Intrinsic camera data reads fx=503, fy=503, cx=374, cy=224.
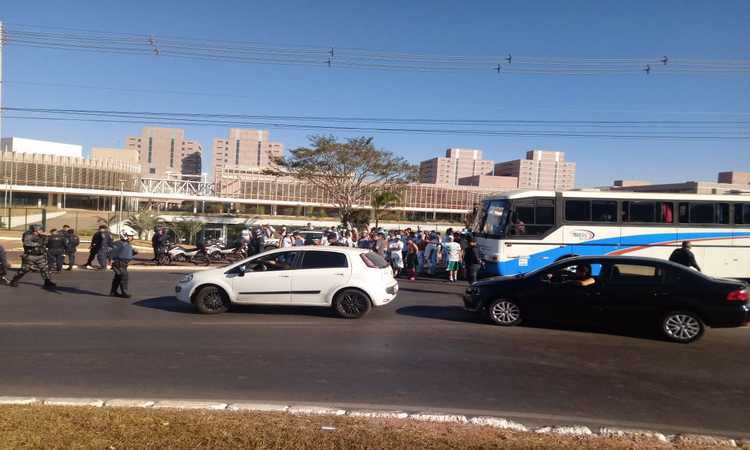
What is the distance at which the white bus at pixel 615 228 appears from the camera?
14.9 m

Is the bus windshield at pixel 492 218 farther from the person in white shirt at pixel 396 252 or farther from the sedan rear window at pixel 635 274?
the sedan rear window at pixel 635 274

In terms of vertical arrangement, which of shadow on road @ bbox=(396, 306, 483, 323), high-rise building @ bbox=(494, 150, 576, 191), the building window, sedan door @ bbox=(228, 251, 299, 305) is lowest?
shadow on road @ bbox=(396, 306, 483, 323)

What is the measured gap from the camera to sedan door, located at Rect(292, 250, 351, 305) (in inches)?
397

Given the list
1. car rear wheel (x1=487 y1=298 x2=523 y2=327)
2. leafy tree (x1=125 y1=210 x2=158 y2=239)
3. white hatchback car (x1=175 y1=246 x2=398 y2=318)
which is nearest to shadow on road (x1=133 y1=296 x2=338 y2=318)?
white hatchback car (x1=175 y1=246 x2=398 y2=318)

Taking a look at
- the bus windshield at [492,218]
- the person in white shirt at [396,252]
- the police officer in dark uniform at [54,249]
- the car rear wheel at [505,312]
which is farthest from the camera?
the person in white shirt at [396,252]

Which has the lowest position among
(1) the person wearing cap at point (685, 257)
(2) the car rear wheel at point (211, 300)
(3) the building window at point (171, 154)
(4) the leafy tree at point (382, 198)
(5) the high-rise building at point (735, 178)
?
(2) the car rear wheel at point (211, 300)

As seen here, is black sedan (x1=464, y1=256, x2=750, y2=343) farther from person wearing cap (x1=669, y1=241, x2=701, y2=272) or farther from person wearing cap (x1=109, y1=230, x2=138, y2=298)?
person wearing cap (x1=109, y1=230, x2=138, y2=298)

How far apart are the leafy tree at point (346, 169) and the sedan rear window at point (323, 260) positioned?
30846 mm

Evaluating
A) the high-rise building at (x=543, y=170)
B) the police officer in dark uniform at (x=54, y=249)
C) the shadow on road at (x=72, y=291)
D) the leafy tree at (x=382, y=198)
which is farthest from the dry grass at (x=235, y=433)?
the high-rise building at (x=543, y=170)

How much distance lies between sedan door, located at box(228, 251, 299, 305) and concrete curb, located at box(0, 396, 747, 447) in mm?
4730

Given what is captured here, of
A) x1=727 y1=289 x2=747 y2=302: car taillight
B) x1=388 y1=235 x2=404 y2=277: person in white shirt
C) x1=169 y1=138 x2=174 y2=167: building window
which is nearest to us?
x1=727 y1=289 x2=747 y2=302: car taillight

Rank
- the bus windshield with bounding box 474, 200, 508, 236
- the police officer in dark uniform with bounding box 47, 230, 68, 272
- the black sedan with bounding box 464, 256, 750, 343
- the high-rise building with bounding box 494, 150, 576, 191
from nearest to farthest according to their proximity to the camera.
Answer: the black sedan with bounding box 464, 256, 750, 343 < the police officer in dark uniform with bounding box 47, 230, 68, 272 < the bus windshield with bounding box 474, 200, 508, 236 < the high-rise building with bounding box 494, 150, 576, 191

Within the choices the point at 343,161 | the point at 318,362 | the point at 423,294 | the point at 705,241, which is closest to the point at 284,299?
the point at 318,362

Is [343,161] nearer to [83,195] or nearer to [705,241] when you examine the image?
[705,241]
